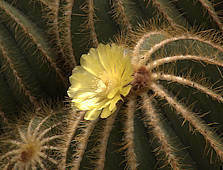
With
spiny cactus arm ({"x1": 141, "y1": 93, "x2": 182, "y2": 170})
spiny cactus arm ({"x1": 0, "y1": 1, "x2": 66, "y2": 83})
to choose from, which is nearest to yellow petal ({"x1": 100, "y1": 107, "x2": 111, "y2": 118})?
spiny cactus arm ({"x1": 141, "y1": 93, "x2": 182, "y2": 170})

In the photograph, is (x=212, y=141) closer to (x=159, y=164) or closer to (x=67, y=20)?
(x=159, y=164)

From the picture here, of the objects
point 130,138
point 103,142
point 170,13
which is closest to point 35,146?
point 103,142

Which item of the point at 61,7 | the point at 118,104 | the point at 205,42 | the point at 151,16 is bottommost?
the point at 118,104

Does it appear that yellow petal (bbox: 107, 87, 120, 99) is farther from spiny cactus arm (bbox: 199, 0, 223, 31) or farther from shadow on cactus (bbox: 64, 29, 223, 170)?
spiny cactus arm (bbox: 199, 0, 223, 31)

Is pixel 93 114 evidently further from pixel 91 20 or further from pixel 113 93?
pixel 91 20

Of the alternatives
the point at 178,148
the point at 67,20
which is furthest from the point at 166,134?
the point at 67,20

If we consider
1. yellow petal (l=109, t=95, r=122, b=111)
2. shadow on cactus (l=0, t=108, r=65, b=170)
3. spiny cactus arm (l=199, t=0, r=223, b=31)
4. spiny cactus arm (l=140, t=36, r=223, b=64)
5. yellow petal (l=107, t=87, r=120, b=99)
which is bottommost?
shadow on cactus (l=0, t=108, r=65, b=170)

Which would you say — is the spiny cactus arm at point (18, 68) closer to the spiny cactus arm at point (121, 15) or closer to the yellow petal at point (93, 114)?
the spiny cactus arm at point (121, 15)
